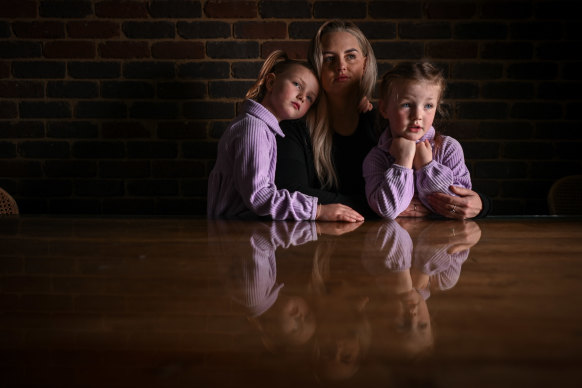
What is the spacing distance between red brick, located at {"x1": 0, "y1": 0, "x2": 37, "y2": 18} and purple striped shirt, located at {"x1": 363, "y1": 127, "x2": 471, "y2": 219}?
1.98m

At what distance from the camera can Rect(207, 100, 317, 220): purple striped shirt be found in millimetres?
1472

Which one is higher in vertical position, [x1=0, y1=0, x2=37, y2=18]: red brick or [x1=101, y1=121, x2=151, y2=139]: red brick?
[x1=0, y1=0, x2=37, y2=18]: red brick

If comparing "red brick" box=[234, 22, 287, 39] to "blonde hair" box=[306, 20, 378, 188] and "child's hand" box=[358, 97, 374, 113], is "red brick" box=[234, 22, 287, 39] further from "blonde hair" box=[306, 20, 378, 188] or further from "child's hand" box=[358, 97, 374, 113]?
"child's hand" box=[358, 97, 374, 113]

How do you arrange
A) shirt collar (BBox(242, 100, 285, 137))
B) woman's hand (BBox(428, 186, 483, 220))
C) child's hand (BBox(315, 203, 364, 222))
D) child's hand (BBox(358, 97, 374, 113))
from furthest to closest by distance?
child's hand (BBox(358, 97, 374, 113)), shirt collar (BBox(242, 100, 285, 137)), woman's hand (BBox(428, 186, 483, 220)), child's hand (BBox(315, 203, 364, 222))

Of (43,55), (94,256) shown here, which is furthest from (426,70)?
(43,55)

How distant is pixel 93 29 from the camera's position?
8.19 ft

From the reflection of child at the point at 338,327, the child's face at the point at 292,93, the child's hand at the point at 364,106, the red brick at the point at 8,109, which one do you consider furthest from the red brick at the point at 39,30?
the reflection of child at the point at 338,327

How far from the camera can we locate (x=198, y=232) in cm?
113

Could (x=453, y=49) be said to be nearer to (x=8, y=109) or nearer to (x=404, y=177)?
(x=404, y=177)

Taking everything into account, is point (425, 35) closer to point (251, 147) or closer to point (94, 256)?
point (251, 147)

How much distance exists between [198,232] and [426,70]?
93 centimetres

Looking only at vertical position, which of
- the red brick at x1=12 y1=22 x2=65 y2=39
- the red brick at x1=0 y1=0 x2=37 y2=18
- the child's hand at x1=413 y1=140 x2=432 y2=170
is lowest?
the child's hand at x1=413 y1=140 x2=432 y2=170

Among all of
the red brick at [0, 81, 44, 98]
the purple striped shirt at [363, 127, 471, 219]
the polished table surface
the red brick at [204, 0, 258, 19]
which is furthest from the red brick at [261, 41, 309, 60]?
the polished table surface

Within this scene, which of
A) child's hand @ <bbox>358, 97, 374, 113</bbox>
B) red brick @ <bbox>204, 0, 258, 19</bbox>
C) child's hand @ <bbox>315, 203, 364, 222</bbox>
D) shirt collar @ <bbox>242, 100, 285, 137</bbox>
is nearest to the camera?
child's hand @ <bbox>315, 203, 364, 222</bbox>
